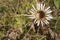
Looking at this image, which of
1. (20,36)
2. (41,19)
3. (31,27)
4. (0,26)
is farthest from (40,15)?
(0,26)

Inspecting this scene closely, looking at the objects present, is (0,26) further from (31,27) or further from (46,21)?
(46,21)

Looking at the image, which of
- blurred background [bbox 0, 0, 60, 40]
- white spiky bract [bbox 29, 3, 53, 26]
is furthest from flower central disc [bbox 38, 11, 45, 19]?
blurred background [bbox 0, 0, 60, 40]

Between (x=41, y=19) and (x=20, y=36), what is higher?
(x=41, y=19)

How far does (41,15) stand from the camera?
6.57 ft

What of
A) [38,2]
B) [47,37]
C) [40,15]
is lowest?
[47,37]

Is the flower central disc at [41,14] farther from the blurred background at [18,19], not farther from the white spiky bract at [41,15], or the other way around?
the blurred background at [18,19]

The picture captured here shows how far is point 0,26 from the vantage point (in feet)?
6.95

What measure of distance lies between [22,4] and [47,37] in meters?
0.51

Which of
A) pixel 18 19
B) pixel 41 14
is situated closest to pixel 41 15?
pixel 41 14

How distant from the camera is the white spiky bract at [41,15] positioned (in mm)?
2008

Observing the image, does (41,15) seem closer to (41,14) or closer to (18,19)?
(41,14)

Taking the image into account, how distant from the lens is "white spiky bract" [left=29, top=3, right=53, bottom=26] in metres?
2.01

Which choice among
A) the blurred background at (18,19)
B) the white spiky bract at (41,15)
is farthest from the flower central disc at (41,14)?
the blurred background at (18,19)

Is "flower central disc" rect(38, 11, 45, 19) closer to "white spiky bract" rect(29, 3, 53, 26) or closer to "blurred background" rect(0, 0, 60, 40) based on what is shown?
"white spiky bract" rect(29, 3, 53, 26)
